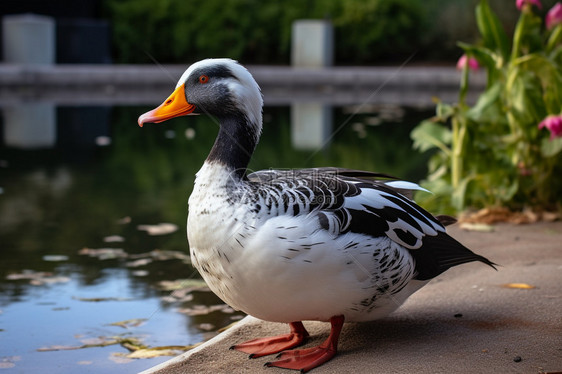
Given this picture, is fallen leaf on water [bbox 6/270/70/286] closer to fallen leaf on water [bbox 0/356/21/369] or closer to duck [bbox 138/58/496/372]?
fallen leaf on water [bbox 0/356/21/369]

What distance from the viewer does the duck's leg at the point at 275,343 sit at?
→ 3086mm

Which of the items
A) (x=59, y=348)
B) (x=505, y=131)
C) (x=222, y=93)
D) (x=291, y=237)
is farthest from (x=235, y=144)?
(x=505, y=131)

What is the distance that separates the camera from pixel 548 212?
5.08 meters

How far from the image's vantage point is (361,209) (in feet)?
9.52

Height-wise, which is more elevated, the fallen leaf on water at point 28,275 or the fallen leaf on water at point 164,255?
the fallen leaf on water at point 164,255

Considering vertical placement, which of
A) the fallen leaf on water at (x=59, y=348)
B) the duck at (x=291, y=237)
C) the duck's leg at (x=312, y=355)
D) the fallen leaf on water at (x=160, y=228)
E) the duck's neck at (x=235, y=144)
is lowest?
the fallen leaf on water at (x=59, y=348)

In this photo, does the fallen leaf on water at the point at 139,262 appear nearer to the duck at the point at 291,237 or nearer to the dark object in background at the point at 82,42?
the duck at the point at 291,237

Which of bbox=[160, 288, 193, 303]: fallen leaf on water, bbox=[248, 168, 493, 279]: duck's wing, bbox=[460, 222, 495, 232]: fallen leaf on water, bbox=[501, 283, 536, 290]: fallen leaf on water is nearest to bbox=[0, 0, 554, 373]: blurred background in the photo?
bbox=[160, 288, 193, 303]: fallen leaf on water

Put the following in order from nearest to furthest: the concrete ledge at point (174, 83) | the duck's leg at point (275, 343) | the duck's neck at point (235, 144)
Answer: the duck's neck at point (235, 144)
the duck's leg at point (275, 343)
the concrete ledge at point (174, 83)

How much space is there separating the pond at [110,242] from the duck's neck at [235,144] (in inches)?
37.4

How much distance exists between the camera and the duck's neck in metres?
2.98

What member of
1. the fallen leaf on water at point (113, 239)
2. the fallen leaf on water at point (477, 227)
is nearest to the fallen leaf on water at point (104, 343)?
the fallen leaf on water at point (113, 239)

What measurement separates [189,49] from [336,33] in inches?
143

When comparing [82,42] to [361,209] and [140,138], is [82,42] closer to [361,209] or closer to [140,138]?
[140,138]
